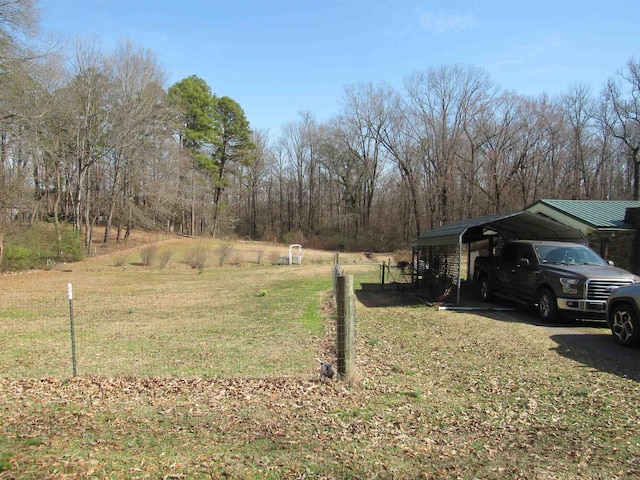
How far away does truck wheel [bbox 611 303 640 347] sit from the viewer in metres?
6.64

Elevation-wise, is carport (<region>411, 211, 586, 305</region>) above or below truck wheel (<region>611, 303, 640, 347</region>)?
above

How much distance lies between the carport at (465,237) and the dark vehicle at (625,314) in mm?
4162

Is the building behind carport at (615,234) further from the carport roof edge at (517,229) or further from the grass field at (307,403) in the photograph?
the grass field at (307,403)

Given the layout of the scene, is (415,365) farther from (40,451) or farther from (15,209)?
(15,209)

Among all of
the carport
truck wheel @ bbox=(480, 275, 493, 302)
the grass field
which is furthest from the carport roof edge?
the grass field

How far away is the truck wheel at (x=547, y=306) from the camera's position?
29.6ft

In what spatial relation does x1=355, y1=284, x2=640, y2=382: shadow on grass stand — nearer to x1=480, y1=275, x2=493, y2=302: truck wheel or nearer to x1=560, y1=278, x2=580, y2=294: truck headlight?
x1=480, y1=275, x2=493, y2=302: truck wheel

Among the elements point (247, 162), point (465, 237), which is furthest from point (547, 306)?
point (247, 162)

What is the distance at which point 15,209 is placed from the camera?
69.7 ft

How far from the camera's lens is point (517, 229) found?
14047mm

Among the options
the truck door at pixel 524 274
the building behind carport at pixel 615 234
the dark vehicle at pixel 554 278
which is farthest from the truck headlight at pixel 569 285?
the building behind carport at pixel 615 234

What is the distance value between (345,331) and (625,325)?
4740 millimetres

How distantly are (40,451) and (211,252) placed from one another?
26.7 m

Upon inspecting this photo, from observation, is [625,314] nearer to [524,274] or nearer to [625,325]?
[625,325]
